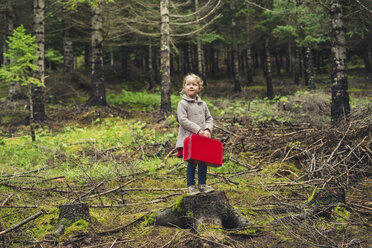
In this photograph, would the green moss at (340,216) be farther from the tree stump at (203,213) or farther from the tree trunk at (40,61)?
the tree trunk at (40,61)

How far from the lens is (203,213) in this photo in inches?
115

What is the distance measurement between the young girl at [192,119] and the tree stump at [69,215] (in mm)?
1311

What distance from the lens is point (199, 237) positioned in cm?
252

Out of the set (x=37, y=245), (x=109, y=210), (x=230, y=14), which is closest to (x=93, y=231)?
(x=37, y=245)

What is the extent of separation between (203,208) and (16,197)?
109 inches

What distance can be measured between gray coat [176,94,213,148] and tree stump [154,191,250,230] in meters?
0.96

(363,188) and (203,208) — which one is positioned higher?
(203,208)

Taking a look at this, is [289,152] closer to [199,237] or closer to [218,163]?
[218,163]

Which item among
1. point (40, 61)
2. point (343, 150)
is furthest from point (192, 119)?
point (40, 61)

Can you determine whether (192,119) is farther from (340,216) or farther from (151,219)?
(340,216)

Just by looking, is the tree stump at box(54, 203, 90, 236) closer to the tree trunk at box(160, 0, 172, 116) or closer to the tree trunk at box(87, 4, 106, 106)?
the tree trunk at box(160, 0, 172, 116)

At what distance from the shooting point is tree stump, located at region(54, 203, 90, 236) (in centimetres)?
293

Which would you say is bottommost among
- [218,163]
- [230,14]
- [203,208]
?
[203,208]

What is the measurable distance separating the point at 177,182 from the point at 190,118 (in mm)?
1438
